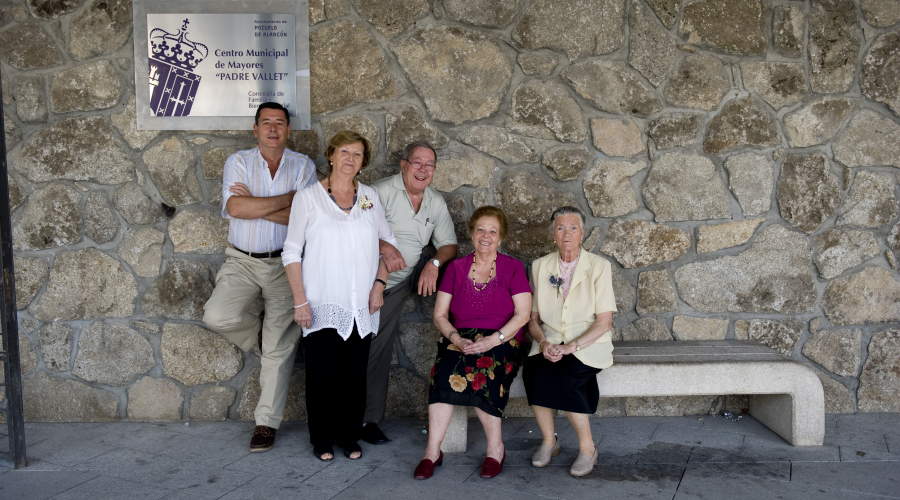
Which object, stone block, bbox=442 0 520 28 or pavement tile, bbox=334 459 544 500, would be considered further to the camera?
stone block, bbox=442 0 520 28

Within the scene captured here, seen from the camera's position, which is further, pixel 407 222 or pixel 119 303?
pixel 119 303

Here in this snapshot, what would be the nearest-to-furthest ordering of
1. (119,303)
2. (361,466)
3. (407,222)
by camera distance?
1. (361,466)
2. (407,222)
3. (119,303)

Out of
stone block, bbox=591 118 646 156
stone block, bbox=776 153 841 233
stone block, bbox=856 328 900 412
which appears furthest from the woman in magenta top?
stone block, bbox=856 328 900 412

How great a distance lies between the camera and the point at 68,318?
11.1ft

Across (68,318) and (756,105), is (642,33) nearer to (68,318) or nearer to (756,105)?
(756,105)

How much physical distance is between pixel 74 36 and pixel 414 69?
172 cm

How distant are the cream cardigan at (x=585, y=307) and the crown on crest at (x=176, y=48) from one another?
6.99ft

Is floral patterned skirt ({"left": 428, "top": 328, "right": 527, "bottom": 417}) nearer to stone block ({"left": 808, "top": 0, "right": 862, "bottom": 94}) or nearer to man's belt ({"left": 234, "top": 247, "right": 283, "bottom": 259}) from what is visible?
man's belt ({"left": 234, "top": 247, "right": 283, "bottom": 259})

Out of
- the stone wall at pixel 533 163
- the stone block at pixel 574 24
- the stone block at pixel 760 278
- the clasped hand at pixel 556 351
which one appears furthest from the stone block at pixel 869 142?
the clasped hand at pixel 556 351

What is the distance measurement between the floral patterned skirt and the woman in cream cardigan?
0.46ft

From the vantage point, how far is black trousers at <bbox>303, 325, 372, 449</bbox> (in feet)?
9.33

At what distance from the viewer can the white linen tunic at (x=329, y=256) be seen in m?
2.78

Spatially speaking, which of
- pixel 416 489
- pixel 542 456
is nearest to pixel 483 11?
pixel 542 456

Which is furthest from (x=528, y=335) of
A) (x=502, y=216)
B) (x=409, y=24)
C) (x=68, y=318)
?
(x=68, y=318)
